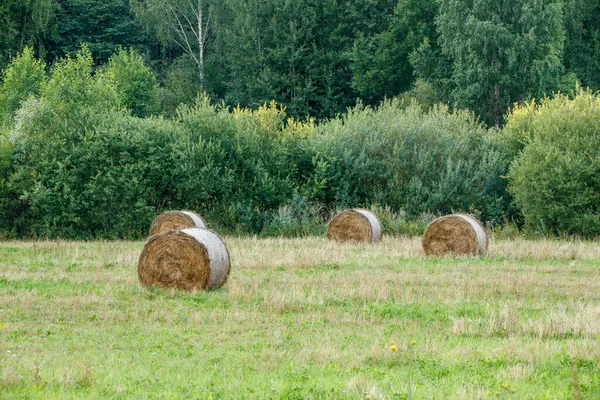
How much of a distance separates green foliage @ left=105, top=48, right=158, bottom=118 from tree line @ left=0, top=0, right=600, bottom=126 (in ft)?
1.22

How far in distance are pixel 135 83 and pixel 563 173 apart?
113ft

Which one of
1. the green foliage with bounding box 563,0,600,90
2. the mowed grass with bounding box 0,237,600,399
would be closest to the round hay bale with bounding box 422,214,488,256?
the mowed grass with bounding box 0,237,600,399

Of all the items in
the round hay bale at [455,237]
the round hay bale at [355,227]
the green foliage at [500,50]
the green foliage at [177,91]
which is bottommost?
the round hay bale at [355,227]

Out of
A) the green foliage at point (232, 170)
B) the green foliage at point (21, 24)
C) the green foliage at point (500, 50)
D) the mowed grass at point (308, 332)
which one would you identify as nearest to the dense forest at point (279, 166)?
the green foliage at point (232, 170)

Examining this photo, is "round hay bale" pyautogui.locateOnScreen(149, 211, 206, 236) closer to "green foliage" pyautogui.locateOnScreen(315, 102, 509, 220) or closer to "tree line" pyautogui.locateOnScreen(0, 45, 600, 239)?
"tree line" pyautogui.locateOnScreen(0, 45, 600, 239)

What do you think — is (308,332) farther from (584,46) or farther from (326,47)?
(326,47)

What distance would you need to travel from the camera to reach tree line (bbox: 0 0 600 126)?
53531 millimetres

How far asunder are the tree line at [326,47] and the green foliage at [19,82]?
247 inches

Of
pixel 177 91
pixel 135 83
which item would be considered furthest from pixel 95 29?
pixel 135 83

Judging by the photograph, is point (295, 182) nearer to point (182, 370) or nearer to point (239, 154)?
point (239, 154)

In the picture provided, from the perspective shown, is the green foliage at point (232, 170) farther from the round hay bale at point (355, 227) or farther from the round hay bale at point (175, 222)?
the round hay bale at point (355, 227)

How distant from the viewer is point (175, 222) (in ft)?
90.8

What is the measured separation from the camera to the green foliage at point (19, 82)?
5300 cm

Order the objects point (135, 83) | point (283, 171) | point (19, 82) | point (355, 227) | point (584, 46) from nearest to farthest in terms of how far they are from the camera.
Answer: point (355, 227), point (283, 171), point (19, 82), point (135, 83), point (584, 46)
